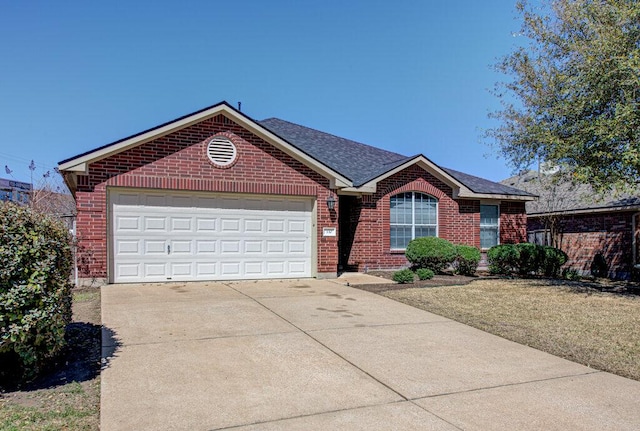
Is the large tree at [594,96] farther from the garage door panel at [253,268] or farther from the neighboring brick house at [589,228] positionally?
the garage door panel at [253,268]

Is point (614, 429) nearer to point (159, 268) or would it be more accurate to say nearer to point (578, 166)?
point (578, 166)

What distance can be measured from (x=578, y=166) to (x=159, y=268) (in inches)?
411

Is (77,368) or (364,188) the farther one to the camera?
(364,188)

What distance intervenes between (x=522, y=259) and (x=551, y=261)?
53.5 inches

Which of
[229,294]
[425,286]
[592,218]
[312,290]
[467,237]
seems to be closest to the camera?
[229,294]

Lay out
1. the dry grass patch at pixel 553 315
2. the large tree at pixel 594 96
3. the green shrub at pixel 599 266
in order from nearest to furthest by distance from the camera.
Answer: the dry grass patch at pixel 553 315, the large tree at pixel 594 96, the green shrub at pixel 599 266

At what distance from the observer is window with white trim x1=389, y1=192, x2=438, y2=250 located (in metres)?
15.8

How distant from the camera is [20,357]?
4797 mm

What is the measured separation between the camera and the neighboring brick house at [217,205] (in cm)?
1091

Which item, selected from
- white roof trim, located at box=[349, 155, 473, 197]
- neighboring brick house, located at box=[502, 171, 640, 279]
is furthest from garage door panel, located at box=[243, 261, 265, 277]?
Answer: neighboring brick house, located at box=[502, 171, 640, 279]

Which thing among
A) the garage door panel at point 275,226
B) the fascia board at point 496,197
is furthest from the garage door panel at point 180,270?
the fascia board at point 496,197

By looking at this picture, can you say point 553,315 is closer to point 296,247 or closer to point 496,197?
point 296,247

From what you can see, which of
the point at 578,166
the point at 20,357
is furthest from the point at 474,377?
the point at 578,166

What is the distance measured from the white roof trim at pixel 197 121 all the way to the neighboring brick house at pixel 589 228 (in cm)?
803
